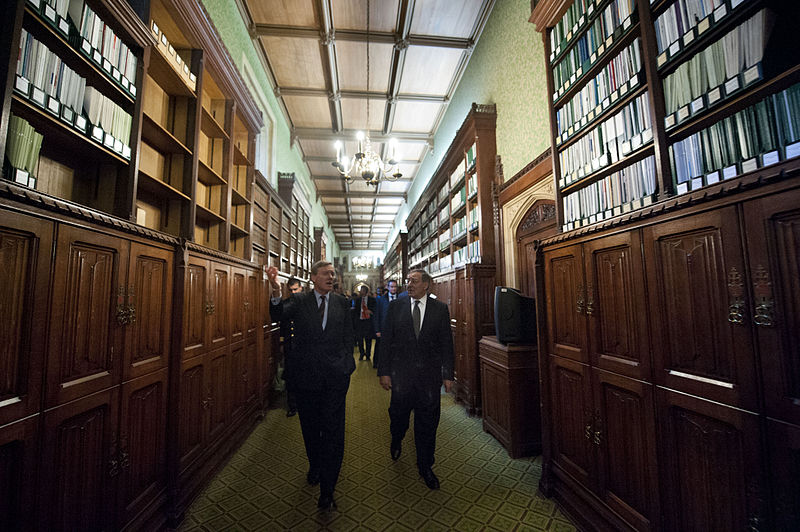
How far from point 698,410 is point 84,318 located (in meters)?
2.75

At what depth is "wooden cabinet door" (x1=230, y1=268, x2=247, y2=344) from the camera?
133 inches

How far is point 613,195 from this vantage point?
85.9 inches

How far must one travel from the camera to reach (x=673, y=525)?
148 centimetres

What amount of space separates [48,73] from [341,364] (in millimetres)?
2202

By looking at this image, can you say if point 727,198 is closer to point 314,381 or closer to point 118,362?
point 314,381

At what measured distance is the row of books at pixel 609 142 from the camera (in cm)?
195

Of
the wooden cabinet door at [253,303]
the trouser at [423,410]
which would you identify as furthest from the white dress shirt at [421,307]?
the wooden cabinet door at [253,303]

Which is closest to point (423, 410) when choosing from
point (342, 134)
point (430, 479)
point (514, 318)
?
point (430, 479)

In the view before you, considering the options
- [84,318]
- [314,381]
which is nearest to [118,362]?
[84,318]

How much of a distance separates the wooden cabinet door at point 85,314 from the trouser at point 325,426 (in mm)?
1152

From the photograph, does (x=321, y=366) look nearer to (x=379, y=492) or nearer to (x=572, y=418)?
(x=379, y=492)

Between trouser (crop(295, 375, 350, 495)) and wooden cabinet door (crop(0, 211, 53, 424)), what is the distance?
1.41m

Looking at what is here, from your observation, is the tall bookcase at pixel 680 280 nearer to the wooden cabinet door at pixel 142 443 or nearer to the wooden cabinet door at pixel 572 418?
the wooden cabinet door at pixel 572 418

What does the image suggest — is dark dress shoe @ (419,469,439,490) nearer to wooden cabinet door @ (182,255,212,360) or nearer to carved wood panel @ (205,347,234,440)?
carved wood panel @ (205,347,234,440)
